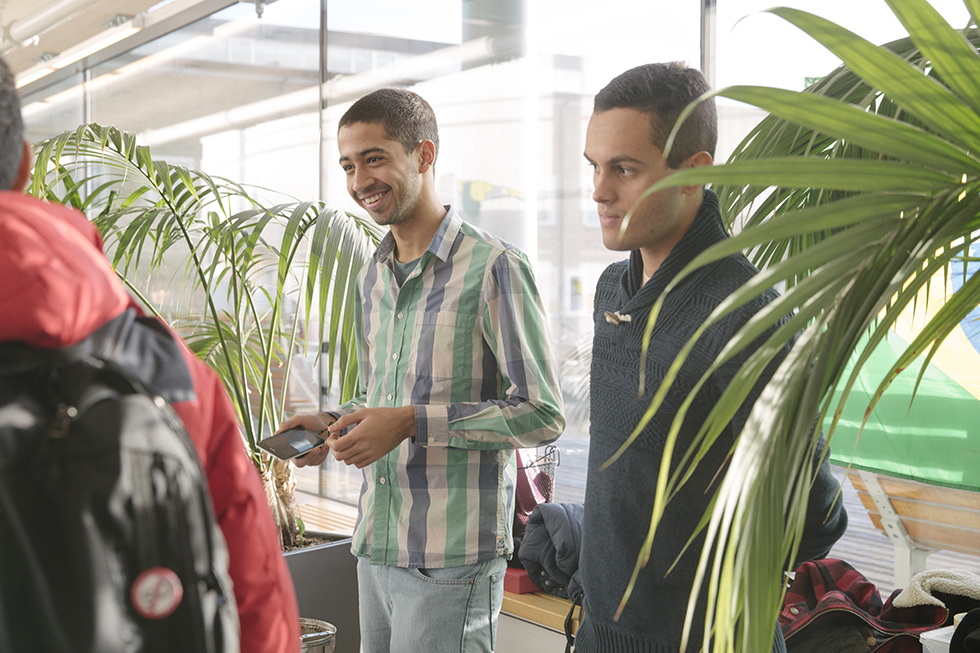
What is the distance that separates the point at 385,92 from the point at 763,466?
4.06 ft

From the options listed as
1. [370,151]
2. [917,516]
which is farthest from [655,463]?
[917,516]

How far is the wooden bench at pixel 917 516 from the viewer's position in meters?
2.02

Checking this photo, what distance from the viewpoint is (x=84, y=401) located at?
0.40m

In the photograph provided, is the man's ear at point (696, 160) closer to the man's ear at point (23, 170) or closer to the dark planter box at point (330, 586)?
the man's ear at point (23, 170)

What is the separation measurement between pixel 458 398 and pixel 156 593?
107cm

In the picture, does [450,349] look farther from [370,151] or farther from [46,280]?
[46,280]

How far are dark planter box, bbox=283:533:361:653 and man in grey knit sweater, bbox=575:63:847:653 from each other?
50.9 inches

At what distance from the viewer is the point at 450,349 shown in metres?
1.48

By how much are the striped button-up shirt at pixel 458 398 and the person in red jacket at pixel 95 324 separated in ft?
2.78

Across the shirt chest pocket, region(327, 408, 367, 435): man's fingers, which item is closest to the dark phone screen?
region(327, 408, 367, 435): man's fingers

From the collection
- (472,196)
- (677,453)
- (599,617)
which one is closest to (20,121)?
(677,453)

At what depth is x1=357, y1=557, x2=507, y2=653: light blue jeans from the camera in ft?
4.50

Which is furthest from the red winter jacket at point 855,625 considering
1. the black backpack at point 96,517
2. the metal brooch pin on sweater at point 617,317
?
the black backpack at point 96,517

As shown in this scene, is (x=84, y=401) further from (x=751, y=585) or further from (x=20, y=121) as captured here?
(x=751, y=585)
